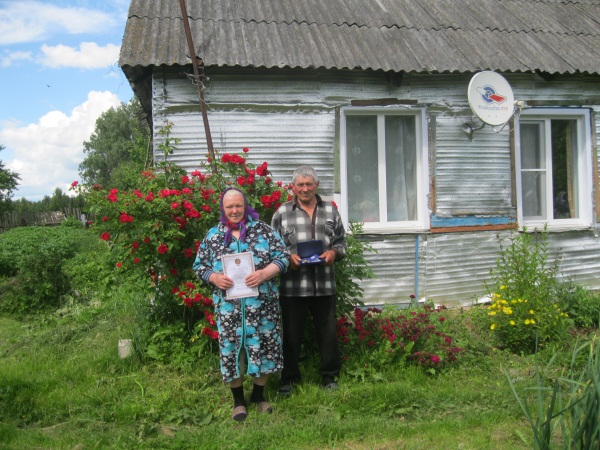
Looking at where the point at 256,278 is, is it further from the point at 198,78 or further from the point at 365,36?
the point at 365,36

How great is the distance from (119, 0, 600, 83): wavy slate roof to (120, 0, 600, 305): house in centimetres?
3

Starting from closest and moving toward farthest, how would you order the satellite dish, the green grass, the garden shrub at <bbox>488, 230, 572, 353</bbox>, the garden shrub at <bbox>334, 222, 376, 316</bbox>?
the green grass, the garden shrub at <bbox>334, 222, 376, 316</bbox>, the garden shrub at <bbox>488, 230, 572, 353</bbox>, the satellite dish

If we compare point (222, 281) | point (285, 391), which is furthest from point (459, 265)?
point (222, 281)

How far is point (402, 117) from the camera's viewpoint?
698 cm

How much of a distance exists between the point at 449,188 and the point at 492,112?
106 cm

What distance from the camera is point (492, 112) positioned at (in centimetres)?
651

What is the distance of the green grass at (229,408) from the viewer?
136 inches

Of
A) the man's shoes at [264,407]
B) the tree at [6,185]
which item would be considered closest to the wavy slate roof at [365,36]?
the man's shoes at [264,407]

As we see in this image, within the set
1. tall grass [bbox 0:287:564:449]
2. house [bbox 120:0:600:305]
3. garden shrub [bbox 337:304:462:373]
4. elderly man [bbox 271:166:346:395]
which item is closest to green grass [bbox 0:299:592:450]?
tall grass [bbox 0:287:564:449]

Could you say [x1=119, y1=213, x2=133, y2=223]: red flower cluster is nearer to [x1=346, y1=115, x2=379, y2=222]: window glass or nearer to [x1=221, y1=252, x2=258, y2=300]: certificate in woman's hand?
[x1=221, y1=252, x2=258, y2=300]: certificate in woman's hand

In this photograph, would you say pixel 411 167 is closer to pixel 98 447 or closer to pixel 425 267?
pixel 425 267

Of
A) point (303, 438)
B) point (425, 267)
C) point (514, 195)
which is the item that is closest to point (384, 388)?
point (303, 438)

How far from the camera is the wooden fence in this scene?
2181cm

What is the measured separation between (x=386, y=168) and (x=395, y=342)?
2866mm
